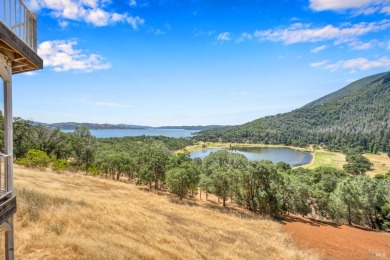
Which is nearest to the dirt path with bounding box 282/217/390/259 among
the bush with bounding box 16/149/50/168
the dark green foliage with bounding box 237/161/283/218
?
the dark green foliage with bounding box 237/161/283/218

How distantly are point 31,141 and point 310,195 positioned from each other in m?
57.5

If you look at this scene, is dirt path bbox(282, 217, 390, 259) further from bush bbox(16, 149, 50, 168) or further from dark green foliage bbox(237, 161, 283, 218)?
bush bbox(16, 149, 50, 168)

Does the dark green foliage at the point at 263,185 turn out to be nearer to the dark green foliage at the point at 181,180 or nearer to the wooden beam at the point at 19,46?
the dark green foliage at the point at 181,180

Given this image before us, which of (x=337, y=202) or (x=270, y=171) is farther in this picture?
(x=337, y=202)

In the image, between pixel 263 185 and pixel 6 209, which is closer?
pixel 6 209

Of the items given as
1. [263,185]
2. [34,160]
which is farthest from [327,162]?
[34,160]

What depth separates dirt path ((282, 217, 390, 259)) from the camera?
21.7 meters

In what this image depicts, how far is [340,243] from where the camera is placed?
24.8 metres

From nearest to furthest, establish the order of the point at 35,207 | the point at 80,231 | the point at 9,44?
the point at 9,44 < the point at 80,231 < the point at 35,207

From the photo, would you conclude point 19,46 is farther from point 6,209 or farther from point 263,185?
point 263,185

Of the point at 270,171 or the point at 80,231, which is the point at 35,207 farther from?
the point at 270,171

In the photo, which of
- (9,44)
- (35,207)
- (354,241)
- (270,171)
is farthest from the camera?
(270,171)

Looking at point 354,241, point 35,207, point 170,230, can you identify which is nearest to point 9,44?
point 35,207

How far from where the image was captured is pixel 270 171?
35.5 meters
